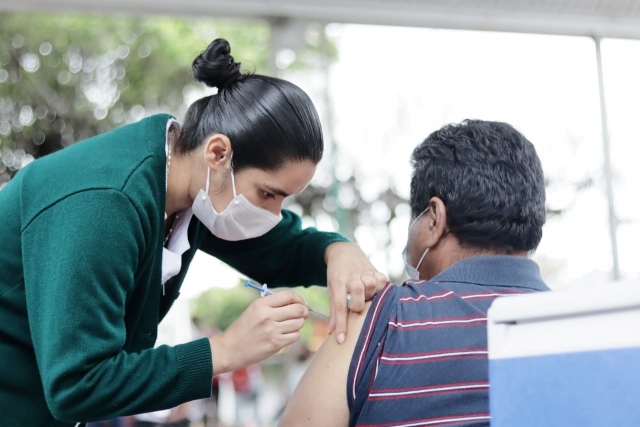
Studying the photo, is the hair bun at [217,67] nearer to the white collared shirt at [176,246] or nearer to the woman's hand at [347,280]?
the white collared shirt at [176,246]

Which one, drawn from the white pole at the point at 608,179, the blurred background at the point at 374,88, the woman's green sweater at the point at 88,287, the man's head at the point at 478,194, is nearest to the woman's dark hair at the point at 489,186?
the man's head at the point at 478,194

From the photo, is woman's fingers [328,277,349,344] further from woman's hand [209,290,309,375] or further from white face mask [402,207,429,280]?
white face mask [402,207,429,280]

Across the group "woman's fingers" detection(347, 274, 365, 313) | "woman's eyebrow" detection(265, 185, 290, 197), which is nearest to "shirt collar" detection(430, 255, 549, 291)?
"woman's fingers" detection(347, 274, 365, 313)

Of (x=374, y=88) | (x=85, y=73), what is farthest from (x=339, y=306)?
(x=85, y=73)

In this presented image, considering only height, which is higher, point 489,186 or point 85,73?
point 85,73

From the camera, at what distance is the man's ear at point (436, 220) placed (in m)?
1.38

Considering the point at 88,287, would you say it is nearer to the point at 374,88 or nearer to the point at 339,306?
the point at 339,306

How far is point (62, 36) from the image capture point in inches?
280

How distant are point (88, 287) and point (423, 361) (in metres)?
0.53

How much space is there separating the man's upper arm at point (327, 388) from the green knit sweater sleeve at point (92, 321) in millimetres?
156

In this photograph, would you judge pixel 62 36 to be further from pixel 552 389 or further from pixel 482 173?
pixel 552 389

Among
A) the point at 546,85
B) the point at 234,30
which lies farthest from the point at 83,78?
the point at 546,85

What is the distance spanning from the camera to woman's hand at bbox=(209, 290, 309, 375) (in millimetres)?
1242

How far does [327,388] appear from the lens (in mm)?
1211
